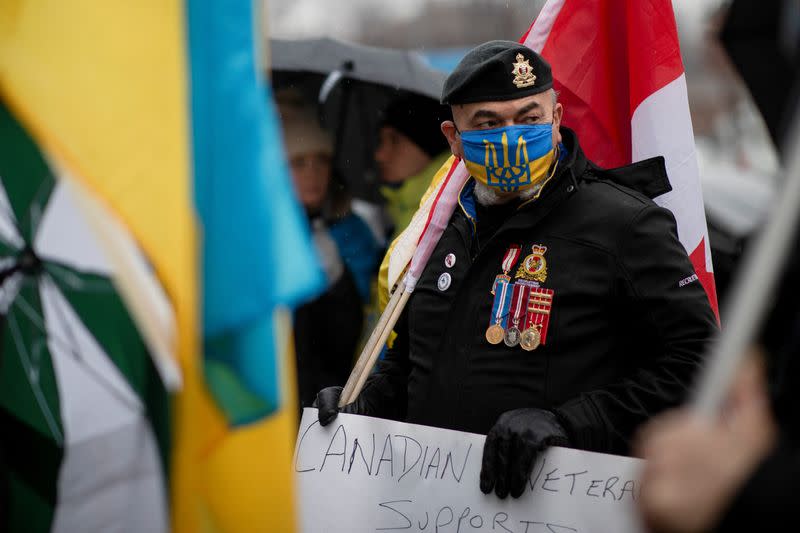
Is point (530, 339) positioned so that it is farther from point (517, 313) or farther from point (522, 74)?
point (522, 74)

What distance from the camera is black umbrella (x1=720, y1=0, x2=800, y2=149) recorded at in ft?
5.27

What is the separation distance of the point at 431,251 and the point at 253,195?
1.37m

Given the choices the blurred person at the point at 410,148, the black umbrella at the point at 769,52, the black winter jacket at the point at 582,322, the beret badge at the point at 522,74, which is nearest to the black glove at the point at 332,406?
the black winter jacket at the point at 582,322

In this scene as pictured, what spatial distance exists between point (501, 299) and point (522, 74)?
0.65 m

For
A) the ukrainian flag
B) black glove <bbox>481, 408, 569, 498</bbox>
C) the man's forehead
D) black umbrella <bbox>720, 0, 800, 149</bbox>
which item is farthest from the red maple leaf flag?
the ukrainian flag

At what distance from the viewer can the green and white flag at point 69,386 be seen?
2.05 m

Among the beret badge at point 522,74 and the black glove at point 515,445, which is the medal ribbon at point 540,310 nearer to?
the black glove at point 515,445

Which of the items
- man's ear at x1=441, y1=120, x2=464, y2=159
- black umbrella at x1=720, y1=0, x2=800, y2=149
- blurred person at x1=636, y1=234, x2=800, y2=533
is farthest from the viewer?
man's ear at x1=441, y1=120, x2=464, y2=159

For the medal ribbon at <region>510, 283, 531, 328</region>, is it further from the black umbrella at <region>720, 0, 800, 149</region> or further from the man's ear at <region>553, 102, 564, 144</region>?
the black umbrella at <region>720, 0, 800, 149</region>

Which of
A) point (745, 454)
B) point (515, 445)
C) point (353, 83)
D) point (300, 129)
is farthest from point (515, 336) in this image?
point (353, 83)

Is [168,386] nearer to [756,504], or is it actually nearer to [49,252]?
[49,252]

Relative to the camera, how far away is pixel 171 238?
6.81 feet

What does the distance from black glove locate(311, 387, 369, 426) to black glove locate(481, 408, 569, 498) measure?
0.57 metres

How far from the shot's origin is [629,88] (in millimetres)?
3705
